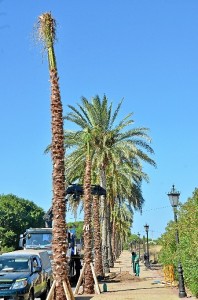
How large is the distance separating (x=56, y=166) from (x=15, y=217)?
90901 mm

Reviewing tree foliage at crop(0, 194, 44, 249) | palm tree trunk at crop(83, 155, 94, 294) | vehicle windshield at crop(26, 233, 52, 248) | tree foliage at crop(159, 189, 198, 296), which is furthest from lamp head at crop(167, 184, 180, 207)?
tree foliage at crop(0, 194, 44, 249)

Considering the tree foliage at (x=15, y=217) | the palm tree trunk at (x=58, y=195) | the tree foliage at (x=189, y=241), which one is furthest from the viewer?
the tree foliage at (x=15, y=217)

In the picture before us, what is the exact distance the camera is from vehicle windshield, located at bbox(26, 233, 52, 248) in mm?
25448

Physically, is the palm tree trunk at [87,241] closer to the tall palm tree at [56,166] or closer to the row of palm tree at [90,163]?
the row of palm tree at [90,163]

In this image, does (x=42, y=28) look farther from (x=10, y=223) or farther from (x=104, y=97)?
(x=10, y=223)

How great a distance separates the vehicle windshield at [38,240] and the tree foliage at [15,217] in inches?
2822

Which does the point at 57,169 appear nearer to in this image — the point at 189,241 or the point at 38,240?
the point at 189,241

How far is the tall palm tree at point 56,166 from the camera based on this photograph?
15570 mm

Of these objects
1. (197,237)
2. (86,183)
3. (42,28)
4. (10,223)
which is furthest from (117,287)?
(10,223)

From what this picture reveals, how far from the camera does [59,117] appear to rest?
53.8 ft

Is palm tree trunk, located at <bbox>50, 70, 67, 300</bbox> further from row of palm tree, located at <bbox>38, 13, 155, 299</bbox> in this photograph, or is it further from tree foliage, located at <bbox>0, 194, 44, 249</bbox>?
tree foliage, located at <bbox>0, 194, 44, 249</bbox>

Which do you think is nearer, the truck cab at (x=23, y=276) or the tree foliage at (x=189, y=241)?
the truck cab at (x=23, y=276)

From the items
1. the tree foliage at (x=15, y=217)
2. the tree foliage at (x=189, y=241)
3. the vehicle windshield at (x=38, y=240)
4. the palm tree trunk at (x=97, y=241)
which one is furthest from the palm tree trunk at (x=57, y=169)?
the tree foliage at (x=15, y=217)

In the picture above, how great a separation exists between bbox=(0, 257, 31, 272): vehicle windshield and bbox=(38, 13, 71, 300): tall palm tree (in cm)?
165
